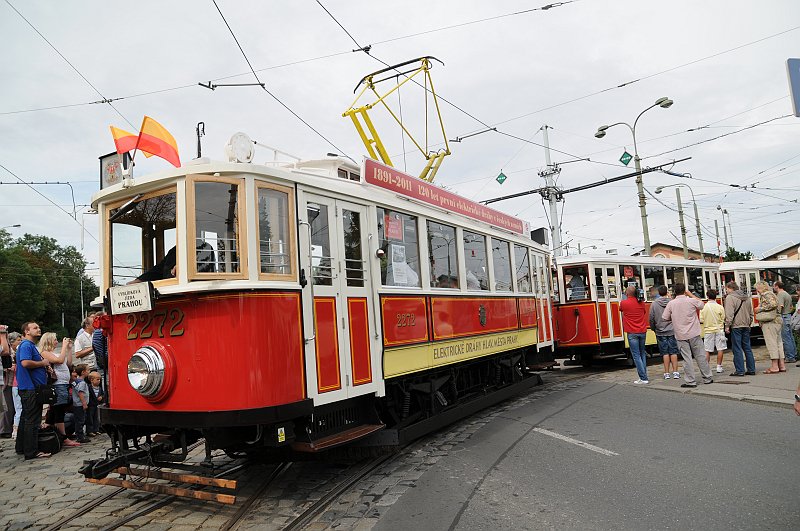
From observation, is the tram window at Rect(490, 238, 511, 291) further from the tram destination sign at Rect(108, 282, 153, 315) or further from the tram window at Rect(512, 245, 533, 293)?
the tram destination sign at Rect(108, 282, 153, 315)

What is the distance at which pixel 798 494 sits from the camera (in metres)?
4.57

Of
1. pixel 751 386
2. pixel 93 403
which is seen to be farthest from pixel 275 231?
pixel 751 386

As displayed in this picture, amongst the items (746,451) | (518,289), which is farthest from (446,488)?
(518,289)

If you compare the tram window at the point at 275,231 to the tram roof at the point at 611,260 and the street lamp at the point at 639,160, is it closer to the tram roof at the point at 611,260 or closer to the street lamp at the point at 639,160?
the tram roof at the point at 611,260

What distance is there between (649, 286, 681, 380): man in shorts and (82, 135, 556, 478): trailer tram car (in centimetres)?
568

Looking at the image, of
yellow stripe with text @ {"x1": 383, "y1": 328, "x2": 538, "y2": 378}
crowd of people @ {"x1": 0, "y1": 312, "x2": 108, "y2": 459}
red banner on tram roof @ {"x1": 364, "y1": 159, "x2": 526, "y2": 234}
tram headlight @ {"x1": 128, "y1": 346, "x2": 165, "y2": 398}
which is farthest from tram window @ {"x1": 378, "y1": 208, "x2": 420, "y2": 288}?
crowd of people @ {"x1": 0, "y1": 312, "x2": 108, "y2": 459}

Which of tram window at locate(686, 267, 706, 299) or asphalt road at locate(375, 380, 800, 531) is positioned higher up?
tram window at locate(686, 267, 706, 299)

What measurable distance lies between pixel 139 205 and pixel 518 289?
688 centimetres

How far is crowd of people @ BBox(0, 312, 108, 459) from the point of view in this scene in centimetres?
748

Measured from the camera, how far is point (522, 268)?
1090 cm

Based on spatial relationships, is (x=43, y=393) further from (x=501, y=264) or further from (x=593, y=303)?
(x=593, y=303)

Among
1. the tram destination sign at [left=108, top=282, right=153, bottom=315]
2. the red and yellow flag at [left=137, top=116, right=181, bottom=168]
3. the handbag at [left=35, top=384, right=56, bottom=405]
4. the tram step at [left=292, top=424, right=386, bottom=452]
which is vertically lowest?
the tram step at [left=292, top=424, right=386, bottom=452]

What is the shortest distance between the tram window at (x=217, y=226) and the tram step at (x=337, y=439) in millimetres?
1632

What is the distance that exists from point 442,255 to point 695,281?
44.9 feet
